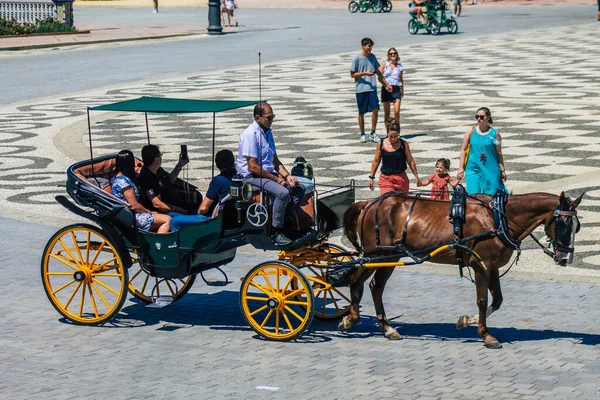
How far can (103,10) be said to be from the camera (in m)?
66.2

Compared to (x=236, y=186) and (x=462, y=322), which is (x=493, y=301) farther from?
(x=236, y=186)

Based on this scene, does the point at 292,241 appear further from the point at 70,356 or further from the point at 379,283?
the point at 70,356

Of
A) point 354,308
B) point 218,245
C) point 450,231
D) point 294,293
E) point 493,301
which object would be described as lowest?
point 354,308

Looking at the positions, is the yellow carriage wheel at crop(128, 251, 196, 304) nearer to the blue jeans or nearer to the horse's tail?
the blue jeans

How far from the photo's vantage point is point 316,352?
30.9 feet

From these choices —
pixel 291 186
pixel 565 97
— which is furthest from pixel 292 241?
pixel 565 97

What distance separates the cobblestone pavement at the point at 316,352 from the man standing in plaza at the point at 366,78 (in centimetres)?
919

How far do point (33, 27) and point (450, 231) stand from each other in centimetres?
3998

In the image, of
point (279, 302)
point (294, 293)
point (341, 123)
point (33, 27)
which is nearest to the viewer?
point (294, 293)

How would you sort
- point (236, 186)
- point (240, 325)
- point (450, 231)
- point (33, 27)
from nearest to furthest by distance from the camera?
point (450, 231)
point (236, 186)
point (240, 325)
point (33, 27)

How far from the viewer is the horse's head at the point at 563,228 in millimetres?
8930

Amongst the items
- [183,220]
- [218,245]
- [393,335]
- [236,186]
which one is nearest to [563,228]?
[393,335]

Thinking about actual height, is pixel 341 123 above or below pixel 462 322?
above

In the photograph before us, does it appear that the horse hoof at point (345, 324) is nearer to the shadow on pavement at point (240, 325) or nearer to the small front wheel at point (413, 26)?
the shadow on pavement at point (240, 325)
